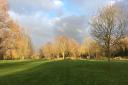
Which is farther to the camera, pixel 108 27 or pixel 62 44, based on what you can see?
pixel 62 44

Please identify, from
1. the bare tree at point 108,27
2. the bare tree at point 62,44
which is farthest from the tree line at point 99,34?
the bare tree at point 62,44

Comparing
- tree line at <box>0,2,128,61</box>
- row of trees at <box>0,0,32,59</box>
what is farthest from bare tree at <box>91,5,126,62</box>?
row of trees at <box>0,0,32,59</box>

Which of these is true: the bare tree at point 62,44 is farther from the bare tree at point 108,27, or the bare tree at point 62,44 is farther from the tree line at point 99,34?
the bare tree at point 108,27

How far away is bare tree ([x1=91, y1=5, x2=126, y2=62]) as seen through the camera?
138ft

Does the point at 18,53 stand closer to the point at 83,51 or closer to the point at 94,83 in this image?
the point at 94,83

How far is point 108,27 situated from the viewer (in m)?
42.4

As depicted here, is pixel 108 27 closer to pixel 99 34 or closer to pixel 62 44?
pixel 99 34

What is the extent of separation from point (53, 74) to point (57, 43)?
302ft


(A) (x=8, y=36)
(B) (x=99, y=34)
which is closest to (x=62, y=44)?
(A) (x=8, y=36)

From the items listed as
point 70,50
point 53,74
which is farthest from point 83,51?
point 53,74

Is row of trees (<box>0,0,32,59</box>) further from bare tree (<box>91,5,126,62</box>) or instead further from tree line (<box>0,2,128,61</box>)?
bare tree (<box>91,5,126,62</box>)

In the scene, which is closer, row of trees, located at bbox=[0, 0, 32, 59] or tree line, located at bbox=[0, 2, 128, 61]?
tree line, located at bbox=[0, 2, 128, 61]

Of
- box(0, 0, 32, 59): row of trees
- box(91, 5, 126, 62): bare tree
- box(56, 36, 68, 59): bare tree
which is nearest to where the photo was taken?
box(91, 5, 126, 62): bare tree

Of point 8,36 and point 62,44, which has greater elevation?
point 62,44
